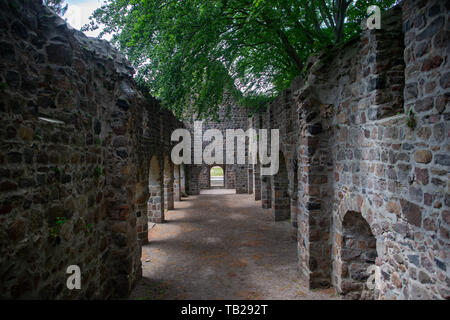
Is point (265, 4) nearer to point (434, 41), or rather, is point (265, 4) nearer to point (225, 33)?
point (225, 33)

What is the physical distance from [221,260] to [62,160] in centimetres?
475

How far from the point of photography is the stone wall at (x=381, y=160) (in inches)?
100

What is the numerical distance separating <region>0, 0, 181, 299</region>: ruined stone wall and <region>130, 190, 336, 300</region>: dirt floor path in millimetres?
989

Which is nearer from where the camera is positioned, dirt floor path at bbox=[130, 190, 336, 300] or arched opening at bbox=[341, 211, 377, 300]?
arched opening at bbox=[341, 211, 377, 300]

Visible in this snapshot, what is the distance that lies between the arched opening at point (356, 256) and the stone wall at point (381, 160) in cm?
2

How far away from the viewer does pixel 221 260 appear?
6859 millimetres

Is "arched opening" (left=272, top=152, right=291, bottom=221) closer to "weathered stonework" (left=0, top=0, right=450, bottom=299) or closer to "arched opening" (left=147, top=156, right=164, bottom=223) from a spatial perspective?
"arched opening" (left=147, top=156, right=164, bottom=223)

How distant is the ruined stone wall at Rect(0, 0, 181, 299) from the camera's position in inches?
92.0

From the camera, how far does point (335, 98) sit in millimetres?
4828

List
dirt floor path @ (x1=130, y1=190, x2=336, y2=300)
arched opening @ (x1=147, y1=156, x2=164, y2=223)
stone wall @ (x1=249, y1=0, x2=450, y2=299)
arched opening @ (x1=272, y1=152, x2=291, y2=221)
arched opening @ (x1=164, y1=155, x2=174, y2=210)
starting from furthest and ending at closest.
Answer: arched opening @ (x1=164, y1=155, x2=174, y2=210) < arched opening @ (x1=272, y1=152, x2=291, y2=221) < arched opening @ (x1=147, y1=156, x2=164, y2=223) < dirt floor path @ (x1=130, y1=190, x2=336, y2=300) < stone wall @ (x1=249, y1=0, x2=450, y2=299)

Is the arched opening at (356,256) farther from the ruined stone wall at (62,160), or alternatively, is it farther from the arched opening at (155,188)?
the arched opening at (155,188)

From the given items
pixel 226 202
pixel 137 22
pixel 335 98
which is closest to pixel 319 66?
pixel 335 98

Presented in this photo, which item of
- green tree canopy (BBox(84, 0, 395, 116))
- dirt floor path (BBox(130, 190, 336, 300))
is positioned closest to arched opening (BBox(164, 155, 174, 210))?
dirt floor path (BBox(130, 190, 336, 300))

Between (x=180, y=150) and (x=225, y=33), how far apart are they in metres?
8.84
